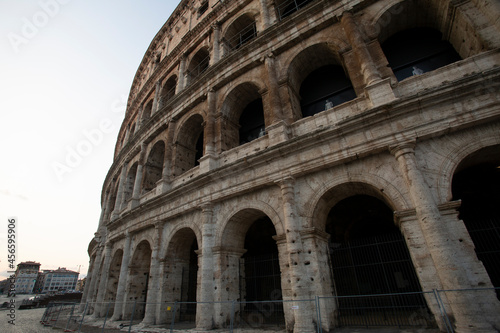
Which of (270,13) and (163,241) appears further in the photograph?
(270,13)

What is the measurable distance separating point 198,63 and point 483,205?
1441cm

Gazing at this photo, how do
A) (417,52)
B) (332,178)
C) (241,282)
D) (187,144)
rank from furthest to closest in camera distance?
(187,144) → (241,282) → (417,52) → (332,178)

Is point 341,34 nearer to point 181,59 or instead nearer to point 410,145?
point 410,145

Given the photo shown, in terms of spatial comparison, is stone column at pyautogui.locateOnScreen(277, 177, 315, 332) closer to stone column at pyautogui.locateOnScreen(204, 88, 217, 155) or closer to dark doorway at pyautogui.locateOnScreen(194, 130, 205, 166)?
stone column at pyautogui.locateOnScreen(204, 88, 217, 155)

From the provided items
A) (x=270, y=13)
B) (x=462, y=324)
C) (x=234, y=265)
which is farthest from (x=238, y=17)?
(x=462, y=324)

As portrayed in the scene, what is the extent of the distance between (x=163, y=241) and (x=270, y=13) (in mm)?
10828

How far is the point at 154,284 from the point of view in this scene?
9.57m

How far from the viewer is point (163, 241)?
1004 centimetres

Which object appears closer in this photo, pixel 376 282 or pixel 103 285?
pixel 376 282

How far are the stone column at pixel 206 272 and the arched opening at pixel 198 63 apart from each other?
902 cm

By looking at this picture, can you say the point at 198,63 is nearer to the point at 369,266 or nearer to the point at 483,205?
the point at 369,266

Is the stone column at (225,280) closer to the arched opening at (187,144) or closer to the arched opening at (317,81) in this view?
the arched opening at (187,144)

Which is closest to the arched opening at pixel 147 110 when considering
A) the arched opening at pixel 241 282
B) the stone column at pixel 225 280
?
the arched opening at pixel 241 282

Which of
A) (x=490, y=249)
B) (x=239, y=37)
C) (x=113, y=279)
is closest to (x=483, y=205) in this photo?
(x=490, y=249)
